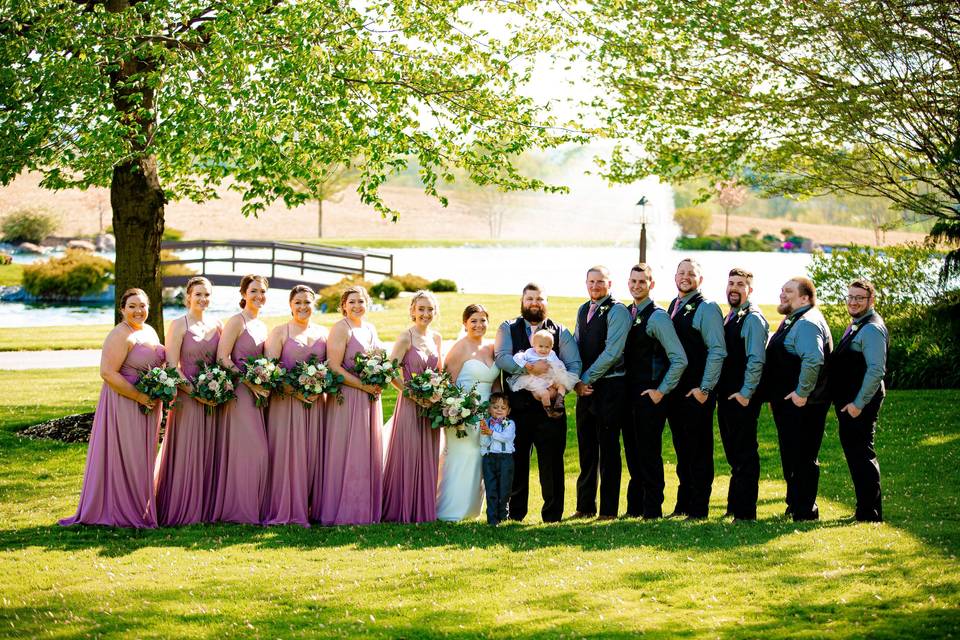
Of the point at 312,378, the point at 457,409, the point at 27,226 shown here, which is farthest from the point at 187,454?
the point at 27,226

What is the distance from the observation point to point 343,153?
12555 millimetres

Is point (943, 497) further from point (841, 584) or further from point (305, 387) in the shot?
point (305, 387)

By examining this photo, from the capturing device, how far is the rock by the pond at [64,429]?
1372cm

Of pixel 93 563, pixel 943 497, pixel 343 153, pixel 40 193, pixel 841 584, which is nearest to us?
pixel 841 584

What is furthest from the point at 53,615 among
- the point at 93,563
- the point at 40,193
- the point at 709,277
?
the point at 40,193

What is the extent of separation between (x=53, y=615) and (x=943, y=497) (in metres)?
8.41

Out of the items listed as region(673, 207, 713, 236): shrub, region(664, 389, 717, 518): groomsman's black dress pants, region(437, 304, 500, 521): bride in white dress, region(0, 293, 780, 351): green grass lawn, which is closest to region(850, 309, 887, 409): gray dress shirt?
region(664, 389, 717, 518): groomsman's black dress pants

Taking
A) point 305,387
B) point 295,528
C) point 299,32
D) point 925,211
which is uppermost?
point 299,32

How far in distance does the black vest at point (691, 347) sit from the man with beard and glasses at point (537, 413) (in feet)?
3.08

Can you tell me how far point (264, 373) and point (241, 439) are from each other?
2.42 ft

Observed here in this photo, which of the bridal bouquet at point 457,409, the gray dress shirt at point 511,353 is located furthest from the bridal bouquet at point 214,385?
the gray dress shirt at point 511,353

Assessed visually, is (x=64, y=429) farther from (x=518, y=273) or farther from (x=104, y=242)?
(x=104, y=242)

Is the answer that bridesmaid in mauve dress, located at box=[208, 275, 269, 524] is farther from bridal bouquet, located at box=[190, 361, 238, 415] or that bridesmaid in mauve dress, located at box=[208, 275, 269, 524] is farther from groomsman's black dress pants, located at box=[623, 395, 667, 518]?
groomsman's black dress pants, located at box=[623, 395, 667, 518]

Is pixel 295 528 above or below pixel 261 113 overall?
below
